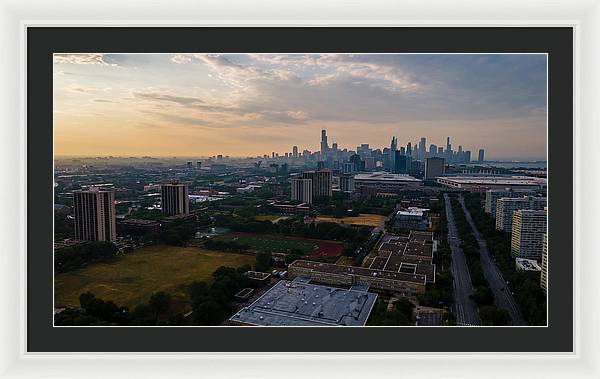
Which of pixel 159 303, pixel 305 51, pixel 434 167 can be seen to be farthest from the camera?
pixel 434 167

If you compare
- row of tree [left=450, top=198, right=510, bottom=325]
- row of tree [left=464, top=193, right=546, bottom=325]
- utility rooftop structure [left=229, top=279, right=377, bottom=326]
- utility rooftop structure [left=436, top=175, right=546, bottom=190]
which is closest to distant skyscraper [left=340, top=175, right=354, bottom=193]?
utility rooftop structure [left=436, top=175, right=546, bottom=190]

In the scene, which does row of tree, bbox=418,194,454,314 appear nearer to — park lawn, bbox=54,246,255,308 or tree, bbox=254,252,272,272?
tree, bbox=254,252,272,272

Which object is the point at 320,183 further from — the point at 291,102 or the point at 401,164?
the point at 291,102

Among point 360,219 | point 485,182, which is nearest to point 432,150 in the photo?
point 485,182

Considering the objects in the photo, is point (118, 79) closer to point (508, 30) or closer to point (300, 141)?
point (300, 141)

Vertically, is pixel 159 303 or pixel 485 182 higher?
pixel 485 182
